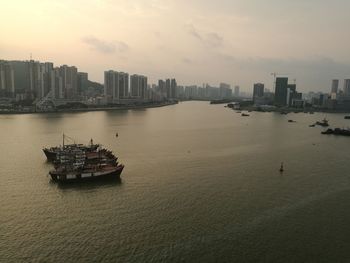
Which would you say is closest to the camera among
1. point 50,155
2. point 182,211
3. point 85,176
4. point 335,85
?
point 182,211

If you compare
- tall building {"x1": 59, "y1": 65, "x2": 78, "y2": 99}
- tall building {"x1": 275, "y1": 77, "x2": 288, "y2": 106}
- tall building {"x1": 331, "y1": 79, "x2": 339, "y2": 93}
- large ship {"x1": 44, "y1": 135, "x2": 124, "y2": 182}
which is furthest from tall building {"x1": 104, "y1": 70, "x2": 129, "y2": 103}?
tall building {"x1": 331, "y1": 79, "x2": 339, "y2": 93}

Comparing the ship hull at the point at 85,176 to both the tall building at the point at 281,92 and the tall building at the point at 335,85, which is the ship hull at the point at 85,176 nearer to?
the tall building at the point at 281,92

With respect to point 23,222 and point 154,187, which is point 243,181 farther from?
point 23,222

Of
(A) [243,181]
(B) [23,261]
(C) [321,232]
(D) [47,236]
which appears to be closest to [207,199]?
(A) [243,181]

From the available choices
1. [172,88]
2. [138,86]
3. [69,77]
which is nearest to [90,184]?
[69,77]

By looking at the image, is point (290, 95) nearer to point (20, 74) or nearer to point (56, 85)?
point (56, 85)

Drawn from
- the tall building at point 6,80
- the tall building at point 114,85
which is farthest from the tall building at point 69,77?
the tall building at point 6,80

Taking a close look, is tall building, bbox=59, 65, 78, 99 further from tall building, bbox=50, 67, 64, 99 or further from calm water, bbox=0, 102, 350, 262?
calm water, bbox=0, 102, 350, 262
